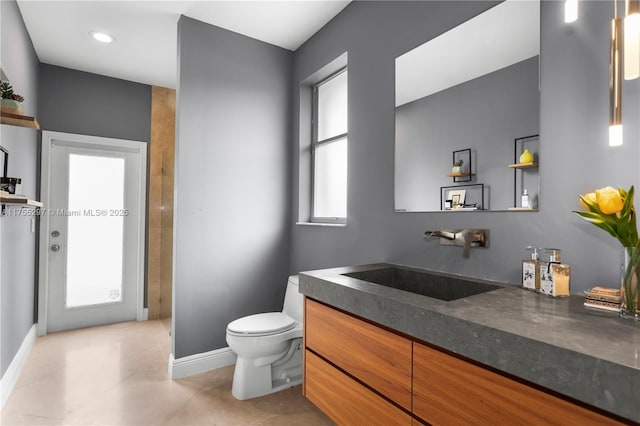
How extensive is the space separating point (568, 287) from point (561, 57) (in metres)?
0.88

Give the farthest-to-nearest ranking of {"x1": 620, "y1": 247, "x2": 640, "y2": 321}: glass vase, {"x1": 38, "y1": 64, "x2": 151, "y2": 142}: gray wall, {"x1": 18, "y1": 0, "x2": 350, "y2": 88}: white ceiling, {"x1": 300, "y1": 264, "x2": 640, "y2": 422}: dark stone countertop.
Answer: {"x1": 38, "y1": 64, "x2": 151, "y2": 142}: gray wall, {"x1": 18, "y1": 0, "x2": 350, "y2": 88}: white ceiling, {"x1": 620, "y1": 247, "x2": 640, "y2": 321}: glass vase, {"x1": 300, "y1": 264, "x2": 640, "y2": 422}: dark stone countertop

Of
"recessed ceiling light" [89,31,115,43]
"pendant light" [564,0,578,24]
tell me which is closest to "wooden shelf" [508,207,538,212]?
"pendant light" [564,0,578,24]

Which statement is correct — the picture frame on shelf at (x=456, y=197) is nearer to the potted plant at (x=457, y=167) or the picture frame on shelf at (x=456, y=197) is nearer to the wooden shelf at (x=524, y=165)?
the potted plant at (x=457, y=167)

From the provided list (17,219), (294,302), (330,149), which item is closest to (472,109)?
(330,149)

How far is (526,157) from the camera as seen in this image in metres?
1.39

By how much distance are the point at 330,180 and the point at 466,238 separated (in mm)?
1427

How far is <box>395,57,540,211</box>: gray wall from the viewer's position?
140 cm

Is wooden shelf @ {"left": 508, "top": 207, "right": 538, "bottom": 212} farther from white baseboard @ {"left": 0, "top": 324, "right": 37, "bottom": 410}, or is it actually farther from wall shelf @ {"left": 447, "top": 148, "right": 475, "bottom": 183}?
white baseboard @ {"left": 0, "top": 324, "right": 37, "bottom": 410}

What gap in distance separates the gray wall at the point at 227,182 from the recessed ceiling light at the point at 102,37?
2.61ft

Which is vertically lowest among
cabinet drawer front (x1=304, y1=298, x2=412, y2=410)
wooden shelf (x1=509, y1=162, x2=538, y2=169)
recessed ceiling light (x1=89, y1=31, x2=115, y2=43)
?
cabinet drawer front (x1=304, y1=298, x2=412, y2=410)

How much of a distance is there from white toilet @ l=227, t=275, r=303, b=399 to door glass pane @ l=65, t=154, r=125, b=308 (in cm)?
232

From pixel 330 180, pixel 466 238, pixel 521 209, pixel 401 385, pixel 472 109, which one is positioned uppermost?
pixel 472 109

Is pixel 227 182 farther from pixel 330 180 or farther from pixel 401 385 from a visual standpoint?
→ pixel 401 385

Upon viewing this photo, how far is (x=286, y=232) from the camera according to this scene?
10.1 ft
